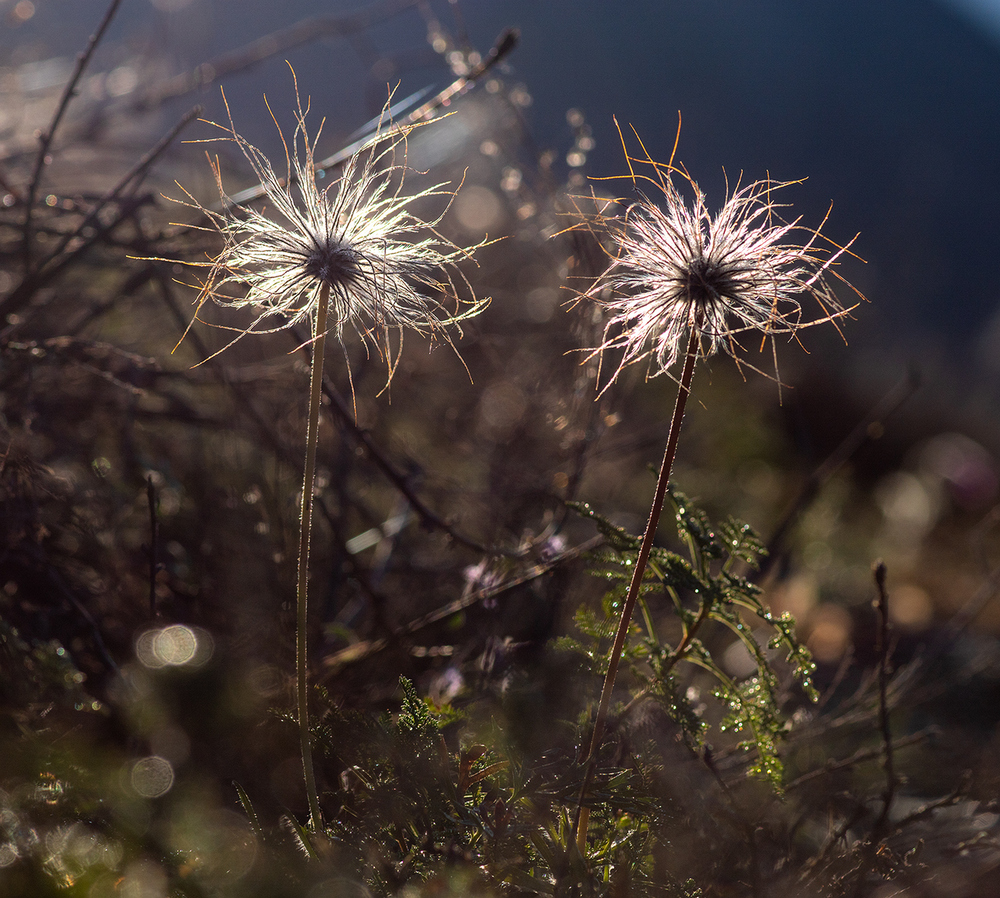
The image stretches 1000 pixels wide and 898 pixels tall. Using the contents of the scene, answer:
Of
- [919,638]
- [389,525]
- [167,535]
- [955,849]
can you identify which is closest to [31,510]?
[167,535]

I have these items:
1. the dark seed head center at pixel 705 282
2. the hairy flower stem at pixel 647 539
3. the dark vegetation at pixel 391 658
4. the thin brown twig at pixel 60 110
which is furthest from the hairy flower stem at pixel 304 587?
the thin brown twig at pixel 60 110

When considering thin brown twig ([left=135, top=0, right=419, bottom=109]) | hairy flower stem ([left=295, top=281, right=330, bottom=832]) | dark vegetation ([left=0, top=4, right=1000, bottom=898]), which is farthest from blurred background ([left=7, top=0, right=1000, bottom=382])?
hairy flower stem ([left=295, top=281, right=330, bottom=832])

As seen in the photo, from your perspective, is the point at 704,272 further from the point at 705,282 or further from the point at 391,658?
the point at 391,658

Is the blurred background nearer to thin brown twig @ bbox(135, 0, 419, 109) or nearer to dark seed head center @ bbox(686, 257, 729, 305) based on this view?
thin brown twig @ bbox(135, 0, 419, 109)

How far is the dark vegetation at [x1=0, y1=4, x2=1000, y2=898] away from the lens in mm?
1019

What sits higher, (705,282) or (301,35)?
(301,35)

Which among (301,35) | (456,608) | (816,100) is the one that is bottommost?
(456,608)

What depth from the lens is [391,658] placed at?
1588 millimetres

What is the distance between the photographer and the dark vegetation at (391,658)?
40.1 inches

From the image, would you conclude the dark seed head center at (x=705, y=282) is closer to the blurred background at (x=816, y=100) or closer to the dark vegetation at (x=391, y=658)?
the dark vegetation at (x=391, y=658)

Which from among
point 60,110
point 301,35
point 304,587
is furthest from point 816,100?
point 304,587

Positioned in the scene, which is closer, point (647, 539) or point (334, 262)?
point (647, 539)

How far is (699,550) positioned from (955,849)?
0.68m

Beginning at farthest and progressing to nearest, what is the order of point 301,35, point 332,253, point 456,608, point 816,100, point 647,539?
1. point 816,100
2. point 301,35
3. point 456,608
4. point 332,253
5. point 647,539
